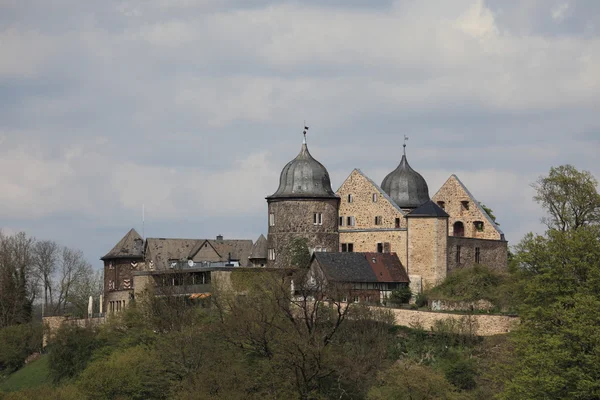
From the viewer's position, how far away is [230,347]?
55.1 metres

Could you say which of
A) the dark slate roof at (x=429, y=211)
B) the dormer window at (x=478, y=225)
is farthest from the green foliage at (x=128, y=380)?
the dormer window at (x=478, y=225)

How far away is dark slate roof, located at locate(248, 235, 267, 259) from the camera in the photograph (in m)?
68.5

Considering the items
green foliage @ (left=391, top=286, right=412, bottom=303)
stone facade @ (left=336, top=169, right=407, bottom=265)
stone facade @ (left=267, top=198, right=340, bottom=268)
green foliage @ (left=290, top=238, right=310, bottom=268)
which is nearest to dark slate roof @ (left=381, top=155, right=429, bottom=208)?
stone facade @ (left=336, top=169, right=407, bottom=265)

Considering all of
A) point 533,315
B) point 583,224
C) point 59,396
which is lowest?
point 59,396

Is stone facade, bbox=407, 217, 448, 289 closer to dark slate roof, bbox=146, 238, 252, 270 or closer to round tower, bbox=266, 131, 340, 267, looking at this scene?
round tower, bbox=266, 131, 340, 267

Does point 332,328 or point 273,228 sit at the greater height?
point 273,228

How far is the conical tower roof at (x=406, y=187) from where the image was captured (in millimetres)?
69750

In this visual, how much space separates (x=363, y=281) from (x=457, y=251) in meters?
5.18

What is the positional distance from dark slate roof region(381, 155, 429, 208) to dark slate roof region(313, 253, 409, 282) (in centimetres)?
619

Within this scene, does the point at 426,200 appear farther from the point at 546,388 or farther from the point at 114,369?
the point at 546,388

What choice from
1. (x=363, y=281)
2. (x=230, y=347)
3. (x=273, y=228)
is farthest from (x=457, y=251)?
(x=230, y=347)

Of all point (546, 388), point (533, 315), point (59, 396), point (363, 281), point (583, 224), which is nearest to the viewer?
point (546, 388)

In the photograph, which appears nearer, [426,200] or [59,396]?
[59,396]

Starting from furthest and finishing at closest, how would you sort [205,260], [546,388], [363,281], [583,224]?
[205,260], [363,281], [583,224], [546,388]
